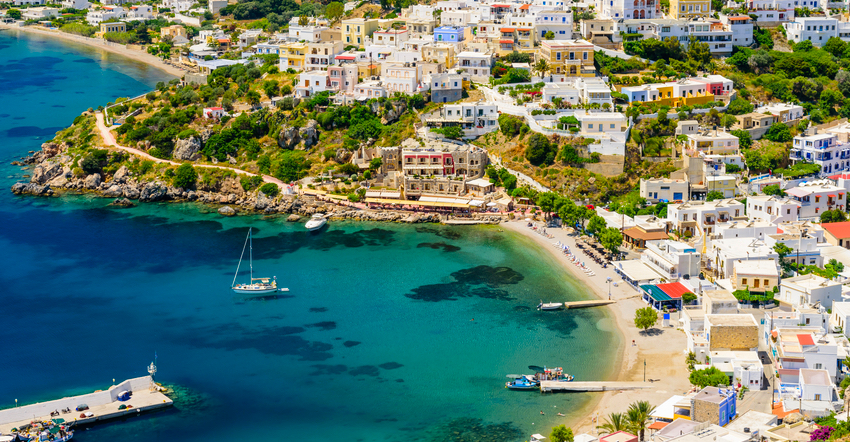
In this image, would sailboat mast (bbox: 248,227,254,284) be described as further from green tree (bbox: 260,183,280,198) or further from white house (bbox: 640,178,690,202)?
white house (bbox: 640,178,690,202)

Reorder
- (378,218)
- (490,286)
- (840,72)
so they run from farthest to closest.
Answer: (840,72), (378,218), (490,286)

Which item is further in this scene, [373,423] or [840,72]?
[840,72]

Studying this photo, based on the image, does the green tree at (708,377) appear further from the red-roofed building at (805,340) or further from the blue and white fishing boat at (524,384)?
the blue and white fishing boat at (524,384)

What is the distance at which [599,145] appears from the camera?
6488 centimetres

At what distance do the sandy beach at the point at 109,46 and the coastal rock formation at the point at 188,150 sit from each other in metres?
31.7

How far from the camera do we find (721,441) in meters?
33.2

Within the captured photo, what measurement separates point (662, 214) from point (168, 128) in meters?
38.4

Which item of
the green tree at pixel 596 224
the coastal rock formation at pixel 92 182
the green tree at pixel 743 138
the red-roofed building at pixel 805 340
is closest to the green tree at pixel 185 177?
the coastal rock formation at pixel 92 182

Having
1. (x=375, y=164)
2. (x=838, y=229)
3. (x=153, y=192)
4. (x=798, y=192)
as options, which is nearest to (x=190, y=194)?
(x=153, y=192)

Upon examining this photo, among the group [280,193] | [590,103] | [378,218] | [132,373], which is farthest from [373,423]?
[590,103]

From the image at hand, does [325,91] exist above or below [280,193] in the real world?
above

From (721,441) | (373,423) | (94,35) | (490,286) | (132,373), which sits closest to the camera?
(721,441)

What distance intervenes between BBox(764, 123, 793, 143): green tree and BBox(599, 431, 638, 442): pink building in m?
37.3

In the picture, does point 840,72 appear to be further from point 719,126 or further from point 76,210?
point 76,210
